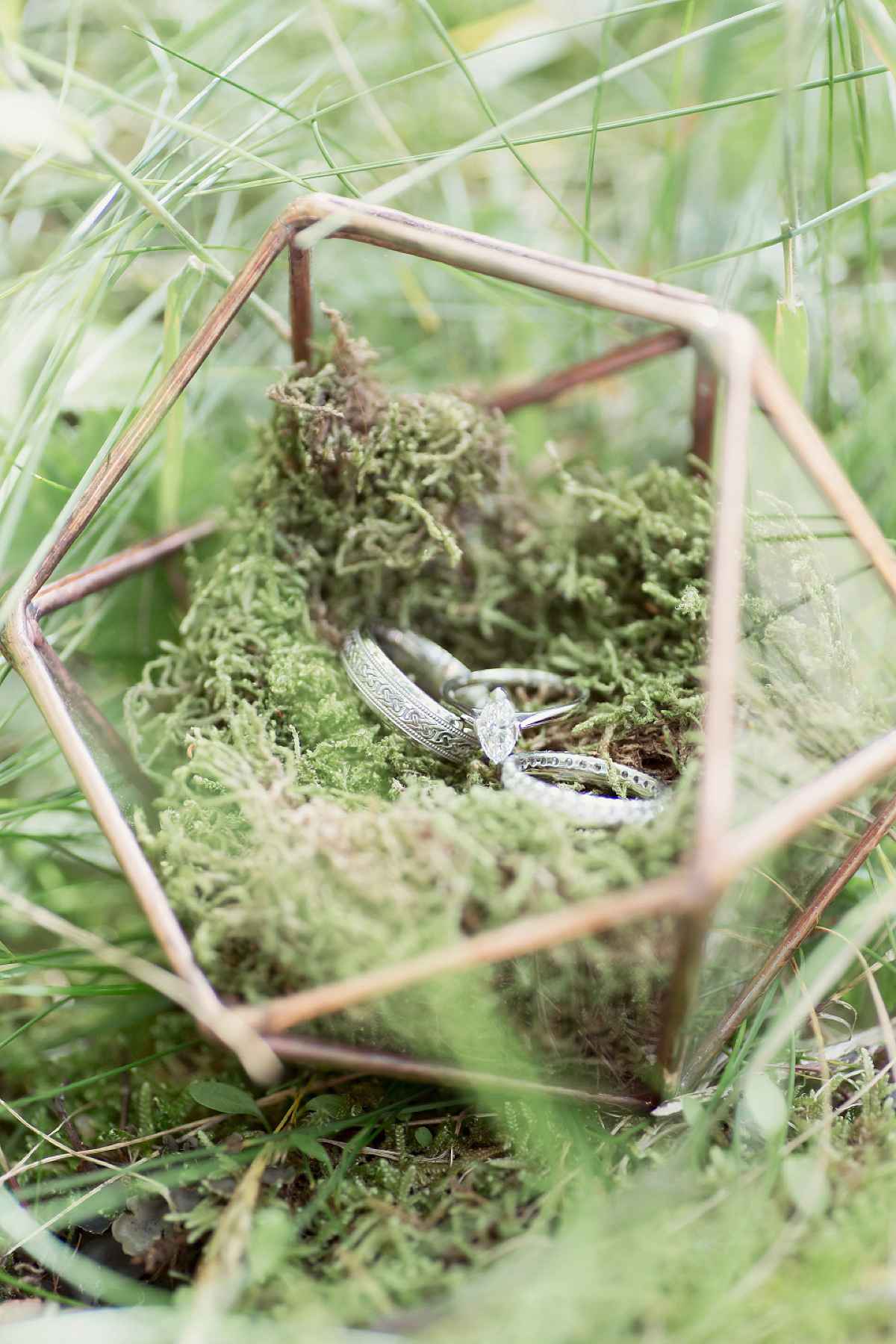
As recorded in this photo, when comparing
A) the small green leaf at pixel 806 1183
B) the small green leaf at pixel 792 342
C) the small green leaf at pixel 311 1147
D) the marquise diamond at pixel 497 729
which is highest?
the small green leaf at pixel 792 342

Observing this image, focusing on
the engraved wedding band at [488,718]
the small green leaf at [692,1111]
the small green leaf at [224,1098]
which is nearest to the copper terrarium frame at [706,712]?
the small green leaf at [692,1111]

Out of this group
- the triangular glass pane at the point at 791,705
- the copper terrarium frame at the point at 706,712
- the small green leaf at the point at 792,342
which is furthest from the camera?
the small green leaf at the point at 792,342

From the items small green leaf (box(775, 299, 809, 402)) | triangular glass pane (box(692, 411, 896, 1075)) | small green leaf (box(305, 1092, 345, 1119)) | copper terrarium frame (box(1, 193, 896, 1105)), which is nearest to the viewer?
copper terrarium frame (box(1, 193, 896, 1105))

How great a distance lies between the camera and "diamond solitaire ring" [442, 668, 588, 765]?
0.92 meters

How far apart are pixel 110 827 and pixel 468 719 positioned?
39 cm

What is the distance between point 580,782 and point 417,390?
0.88 meters

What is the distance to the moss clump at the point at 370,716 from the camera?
2.19ft

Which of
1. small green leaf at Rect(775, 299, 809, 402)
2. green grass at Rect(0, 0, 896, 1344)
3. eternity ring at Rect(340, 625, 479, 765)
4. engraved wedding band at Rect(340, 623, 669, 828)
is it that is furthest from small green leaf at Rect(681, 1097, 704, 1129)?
small green leaf at Rect(775, 299, 809, 402)

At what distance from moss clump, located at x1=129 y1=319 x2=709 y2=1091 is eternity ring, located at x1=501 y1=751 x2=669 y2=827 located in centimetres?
4

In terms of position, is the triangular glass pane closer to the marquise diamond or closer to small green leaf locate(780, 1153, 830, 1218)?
small green leaf locate(780, 1153, 830, 1218)

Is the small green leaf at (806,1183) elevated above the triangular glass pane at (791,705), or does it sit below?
below

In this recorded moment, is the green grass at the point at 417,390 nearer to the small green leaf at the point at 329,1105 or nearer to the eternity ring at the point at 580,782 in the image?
the small green leaf at the point at 329,1105

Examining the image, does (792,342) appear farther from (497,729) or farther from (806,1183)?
(806,1183)

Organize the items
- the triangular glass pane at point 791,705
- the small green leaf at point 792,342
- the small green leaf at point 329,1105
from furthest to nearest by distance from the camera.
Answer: the small green leaf at point 792,342 → the small green leaf at point 329,1105 → the triangular glass pane at point 791,705
